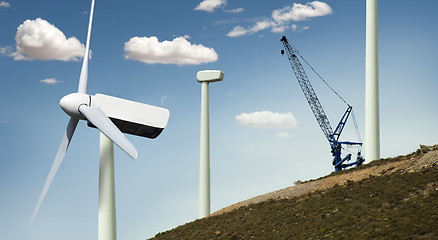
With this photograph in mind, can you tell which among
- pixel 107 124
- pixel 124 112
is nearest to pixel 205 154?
pixel 124 112

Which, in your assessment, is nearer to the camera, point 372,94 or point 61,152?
point 61,152

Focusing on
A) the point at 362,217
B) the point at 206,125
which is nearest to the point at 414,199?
the point at 362,217

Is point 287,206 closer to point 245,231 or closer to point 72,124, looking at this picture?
point 245,231

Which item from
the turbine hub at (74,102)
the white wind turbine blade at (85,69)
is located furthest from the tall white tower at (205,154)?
the turbine hub at (74,102)

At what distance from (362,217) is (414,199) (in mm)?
4281

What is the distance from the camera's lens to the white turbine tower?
119 feet

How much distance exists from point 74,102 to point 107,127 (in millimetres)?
3492

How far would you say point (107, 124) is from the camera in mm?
35938

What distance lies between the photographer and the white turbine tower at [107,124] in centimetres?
3619

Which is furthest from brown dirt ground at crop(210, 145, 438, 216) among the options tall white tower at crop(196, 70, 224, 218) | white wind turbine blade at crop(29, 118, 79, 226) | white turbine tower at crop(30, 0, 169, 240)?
Answer: white wind turbine blade at crop(29, 118, 79, 226)

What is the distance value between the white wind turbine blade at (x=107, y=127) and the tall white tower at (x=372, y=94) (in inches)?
1279

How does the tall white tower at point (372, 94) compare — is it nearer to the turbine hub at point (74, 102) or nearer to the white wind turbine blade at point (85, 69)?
the white wind turbine blade at point (85, 69)

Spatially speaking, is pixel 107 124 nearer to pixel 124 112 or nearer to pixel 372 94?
pixel 124 112

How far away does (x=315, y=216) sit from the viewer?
4341 cm
